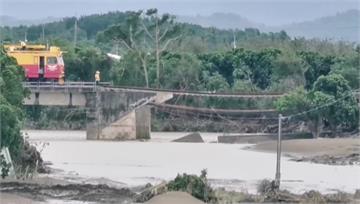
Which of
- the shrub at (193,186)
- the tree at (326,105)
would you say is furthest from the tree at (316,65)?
the shrub at (193,186)

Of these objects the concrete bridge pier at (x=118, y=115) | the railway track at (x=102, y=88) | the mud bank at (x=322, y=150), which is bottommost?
the mud bank at (x=322, y=150)

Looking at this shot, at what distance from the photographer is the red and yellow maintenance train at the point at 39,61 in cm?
6919

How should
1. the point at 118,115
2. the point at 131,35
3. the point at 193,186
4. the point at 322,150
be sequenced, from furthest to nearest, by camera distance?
the point at 131,35 → the point at 118,115 → the point at 322,150 → the point at 193,186

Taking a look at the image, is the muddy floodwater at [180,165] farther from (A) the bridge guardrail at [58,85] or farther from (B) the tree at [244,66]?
(B) the tree at [244,66]

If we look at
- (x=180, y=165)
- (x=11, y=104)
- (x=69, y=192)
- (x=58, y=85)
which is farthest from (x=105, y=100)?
(x=69, y=192)

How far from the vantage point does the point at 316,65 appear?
274 feet

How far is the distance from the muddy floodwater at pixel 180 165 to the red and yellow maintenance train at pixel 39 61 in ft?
18.6

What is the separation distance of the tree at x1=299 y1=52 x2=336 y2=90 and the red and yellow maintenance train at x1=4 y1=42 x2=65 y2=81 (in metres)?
20.8

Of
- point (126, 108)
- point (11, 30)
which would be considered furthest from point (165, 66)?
point (11, 30)

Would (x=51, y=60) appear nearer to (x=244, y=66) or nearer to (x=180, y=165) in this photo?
(x=244, y=66)

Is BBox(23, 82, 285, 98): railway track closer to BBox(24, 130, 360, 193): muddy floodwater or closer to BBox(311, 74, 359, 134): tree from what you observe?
BBox(24, 130, 360, 193): muddy floodwater

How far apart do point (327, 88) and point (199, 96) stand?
34.1 feet

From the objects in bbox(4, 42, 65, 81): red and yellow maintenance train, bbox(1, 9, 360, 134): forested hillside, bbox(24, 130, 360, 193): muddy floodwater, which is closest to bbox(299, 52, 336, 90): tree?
bbox(1, 9, 360, 134): forested hillside

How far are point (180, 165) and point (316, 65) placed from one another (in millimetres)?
38032
